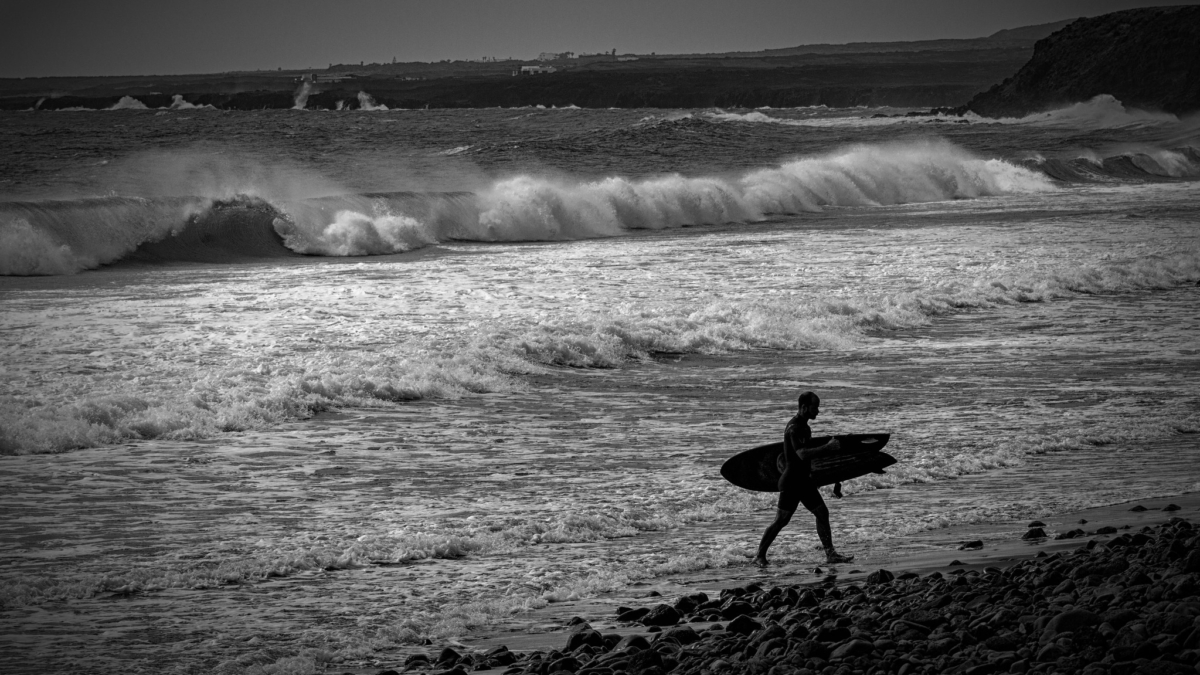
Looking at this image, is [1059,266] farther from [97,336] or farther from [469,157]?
[469,157]

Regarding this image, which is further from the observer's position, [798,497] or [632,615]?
[798,497]

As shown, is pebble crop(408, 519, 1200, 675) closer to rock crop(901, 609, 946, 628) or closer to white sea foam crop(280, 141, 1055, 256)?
rock crop(901, 609, 946, 628)

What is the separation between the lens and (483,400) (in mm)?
13297

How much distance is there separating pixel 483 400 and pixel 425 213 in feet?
68.9

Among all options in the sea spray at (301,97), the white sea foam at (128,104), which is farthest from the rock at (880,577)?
the sea spray at (301,97)

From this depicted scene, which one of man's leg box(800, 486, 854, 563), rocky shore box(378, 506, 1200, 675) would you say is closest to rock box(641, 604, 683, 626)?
rocky shore box(378, 506, 1200, 675)

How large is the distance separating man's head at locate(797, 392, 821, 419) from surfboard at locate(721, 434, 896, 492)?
209mm

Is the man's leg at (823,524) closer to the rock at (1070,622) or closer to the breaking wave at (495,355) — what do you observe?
the rock at (1070,622)

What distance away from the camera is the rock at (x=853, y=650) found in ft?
17.8

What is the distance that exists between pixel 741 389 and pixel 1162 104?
94186 millimetres

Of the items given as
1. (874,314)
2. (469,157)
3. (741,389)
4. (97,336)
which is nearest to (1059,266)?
(874,314)

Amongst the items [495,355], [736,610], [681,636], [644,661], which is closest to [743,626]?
[681,636]

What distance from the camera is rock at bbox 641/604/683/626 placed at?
6609mm

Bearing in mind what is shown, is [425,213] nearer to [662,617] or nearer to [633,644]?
[662,617]
